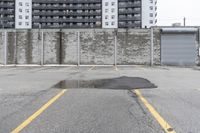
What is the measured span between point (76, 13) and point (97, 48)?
2588 inches

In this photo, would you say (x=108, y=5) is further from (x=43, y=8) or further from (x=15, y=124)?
(x=15, y=124)

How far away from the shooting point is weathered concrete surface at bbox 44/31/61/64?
147ft

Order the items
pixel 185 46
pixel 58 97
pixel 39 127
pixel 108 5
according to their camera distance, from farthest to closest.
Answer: pixel 108 5
pixel 185 46
pixel 58 97
pixel 39 127

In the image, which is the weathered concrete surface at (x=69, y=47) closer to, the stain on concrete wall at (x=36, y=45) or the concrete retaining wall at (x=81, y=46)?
the concrete retaining wall at (x=81, y=46)

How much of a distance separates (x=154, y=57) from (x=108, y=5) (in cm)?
6478

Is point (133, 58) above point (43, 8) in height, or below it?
below

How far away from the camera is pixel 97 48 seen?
44.5 metres

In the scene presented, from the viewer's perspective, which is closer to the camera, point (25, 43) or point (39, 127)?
point (39, 127)

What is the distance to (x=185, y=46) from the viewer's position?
4338 cm

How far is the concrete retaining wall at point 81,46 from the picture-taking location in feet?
145

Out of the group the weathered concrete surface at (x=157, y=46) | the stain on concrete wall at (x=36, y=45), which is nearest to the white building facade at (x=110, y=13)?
the weathered concrete surface at (x=157, y=46)

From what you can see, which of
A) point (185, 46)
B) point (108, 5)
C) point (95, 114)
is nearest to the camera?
point (95, 114)

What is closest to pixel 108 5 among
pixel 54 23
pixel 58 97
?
pixel 54 23

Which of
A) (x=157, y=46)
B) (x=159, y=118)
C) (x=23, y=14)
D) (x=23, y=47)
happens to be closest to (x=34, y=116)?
(x=159, y=118)
